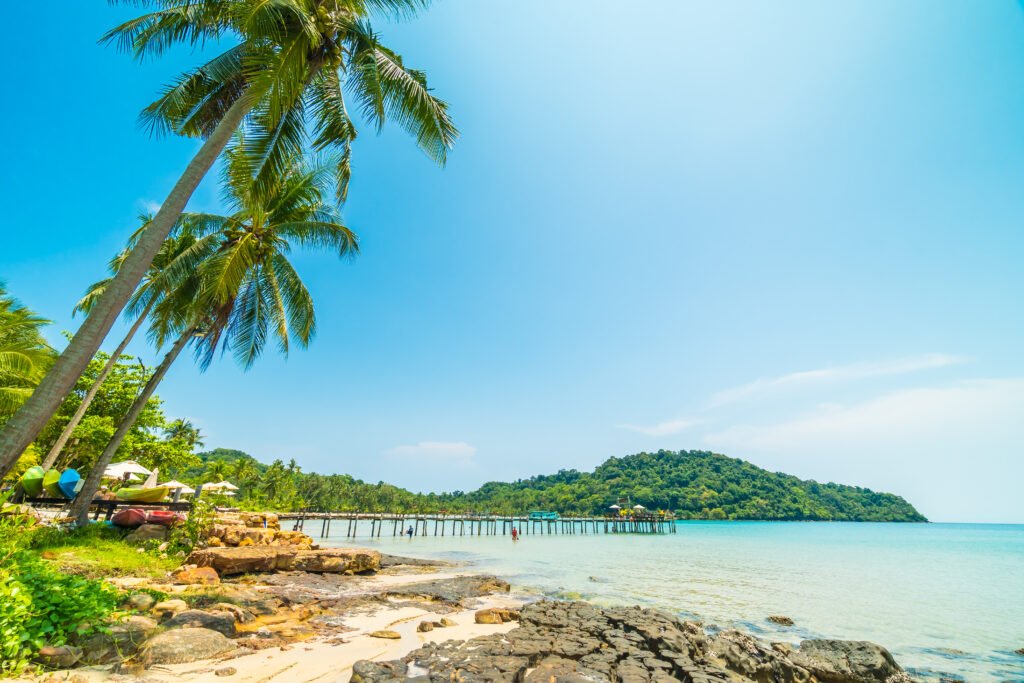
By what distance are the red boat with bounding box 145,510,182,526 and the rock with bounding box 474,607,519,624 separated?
31.6 feet

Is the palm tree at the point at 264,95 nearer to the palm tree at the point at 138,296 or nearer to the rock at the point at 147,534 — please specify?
the palm tree at the point at 138,296

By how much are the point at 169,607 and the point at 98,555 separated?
14.2ft

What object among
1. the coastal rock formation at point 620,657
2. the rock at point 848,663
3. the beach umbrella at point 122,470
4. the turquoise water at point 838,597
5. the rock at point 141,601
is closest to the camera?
the coastal rock formation at point 620,657

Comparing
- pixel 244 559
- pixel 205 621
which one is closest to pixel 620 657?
pixel 205 621

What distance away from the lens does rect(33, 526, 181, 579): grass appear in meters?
7.87

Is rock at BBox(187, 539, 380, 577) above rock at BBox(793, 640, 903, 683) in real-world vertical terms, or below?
above

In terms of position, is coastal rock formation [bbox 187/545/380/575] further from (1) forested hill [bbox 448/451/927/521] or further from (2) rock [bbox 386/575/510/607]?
(1) forested hill [bbox 448/451/927/521]

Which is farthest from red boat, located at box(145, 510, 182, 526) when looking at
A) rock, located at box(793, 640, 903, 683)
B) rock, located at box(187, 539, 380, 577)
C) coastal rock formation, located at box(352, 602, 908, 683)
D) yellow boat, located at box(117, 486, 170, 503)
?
rock, located at box(793, 640, 903, 683)

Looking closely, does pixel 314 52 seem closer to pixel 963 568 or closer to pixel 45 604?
pixel 45 604

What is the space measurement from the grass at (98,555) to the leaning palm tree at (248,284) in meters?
1.46

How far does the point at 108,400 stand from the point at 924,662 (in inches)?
1241

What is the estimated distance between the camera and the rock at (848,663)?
7.05 metres

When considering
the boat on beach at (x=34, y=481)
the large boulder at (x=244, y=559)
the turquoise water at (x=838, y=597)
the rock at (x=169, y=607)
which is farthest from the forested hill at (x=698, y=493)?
the rock at (x=169, y=607)

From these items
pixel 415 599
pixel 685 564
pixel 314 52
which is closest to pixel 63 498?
pixel 415 599
